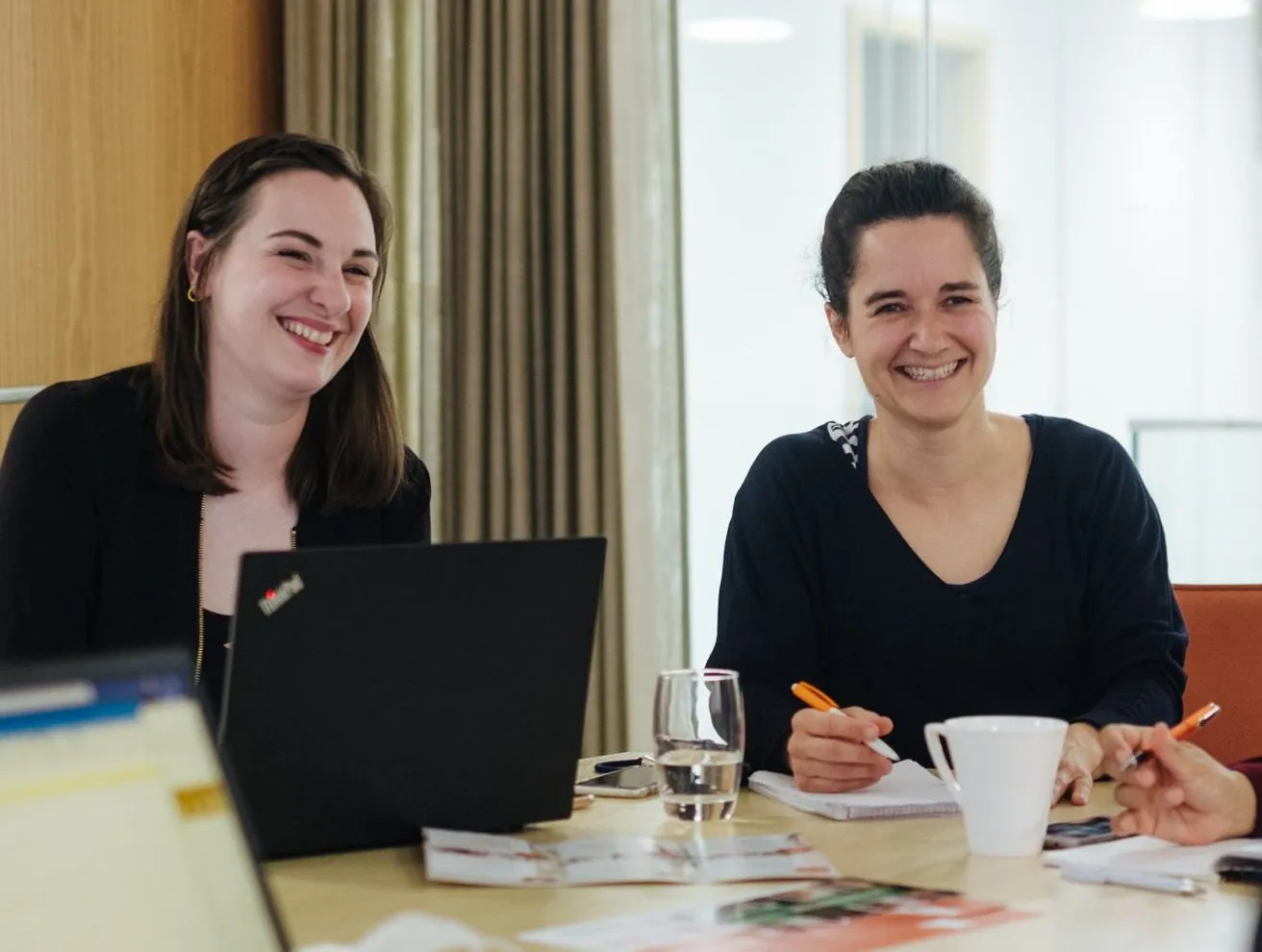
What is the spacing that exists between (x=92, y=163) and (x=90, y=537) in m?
1.41

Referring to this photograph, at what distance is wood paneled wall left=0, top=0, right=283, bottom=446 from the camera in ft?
9.89

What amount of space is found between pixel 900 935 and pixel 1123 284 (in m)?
2.32

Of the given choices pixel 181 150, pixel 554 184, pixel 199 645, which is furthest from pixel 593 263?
pixel 199 645

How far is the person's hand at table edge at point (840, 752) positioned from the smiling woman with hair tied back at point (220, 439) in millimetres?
741

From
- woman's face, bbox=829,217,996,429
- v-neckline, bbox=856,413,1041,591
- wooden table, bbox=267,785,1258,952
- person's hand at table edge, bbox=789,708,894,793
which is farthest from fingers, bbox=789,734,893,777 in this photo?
woman's face, bbox=829,217,996,429

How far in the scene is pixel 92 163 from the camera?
3119 mm

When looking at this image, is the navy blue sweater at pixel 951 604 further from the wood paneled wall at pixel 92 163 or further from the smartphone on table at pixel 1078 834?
the wood paneled wall at pixel 92 163

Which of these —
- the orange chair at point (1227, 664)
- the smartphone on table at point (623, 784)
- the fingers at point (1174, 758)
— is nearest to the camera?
the fingers at point (1174, 758)

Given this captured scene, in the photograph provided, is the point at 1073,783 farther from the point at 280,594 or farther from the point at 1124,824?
the point at 280,594

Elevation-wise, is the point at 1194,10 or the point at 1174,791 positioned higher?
the point at 1194,10

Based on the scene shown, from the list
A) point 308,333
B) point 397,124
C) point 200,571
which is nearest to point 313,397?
point 308,333

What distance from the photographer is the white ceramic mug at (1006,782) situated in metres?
1.26

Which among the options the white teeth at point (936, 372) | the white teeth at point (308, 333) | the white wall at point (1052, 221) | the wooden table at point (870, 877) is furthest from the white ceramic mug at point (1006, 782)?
the white wall at point (1052, 221)

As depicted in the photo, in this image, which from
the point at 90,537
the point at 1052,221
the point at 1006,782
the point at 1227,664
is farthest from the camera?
the point at 1052,221
